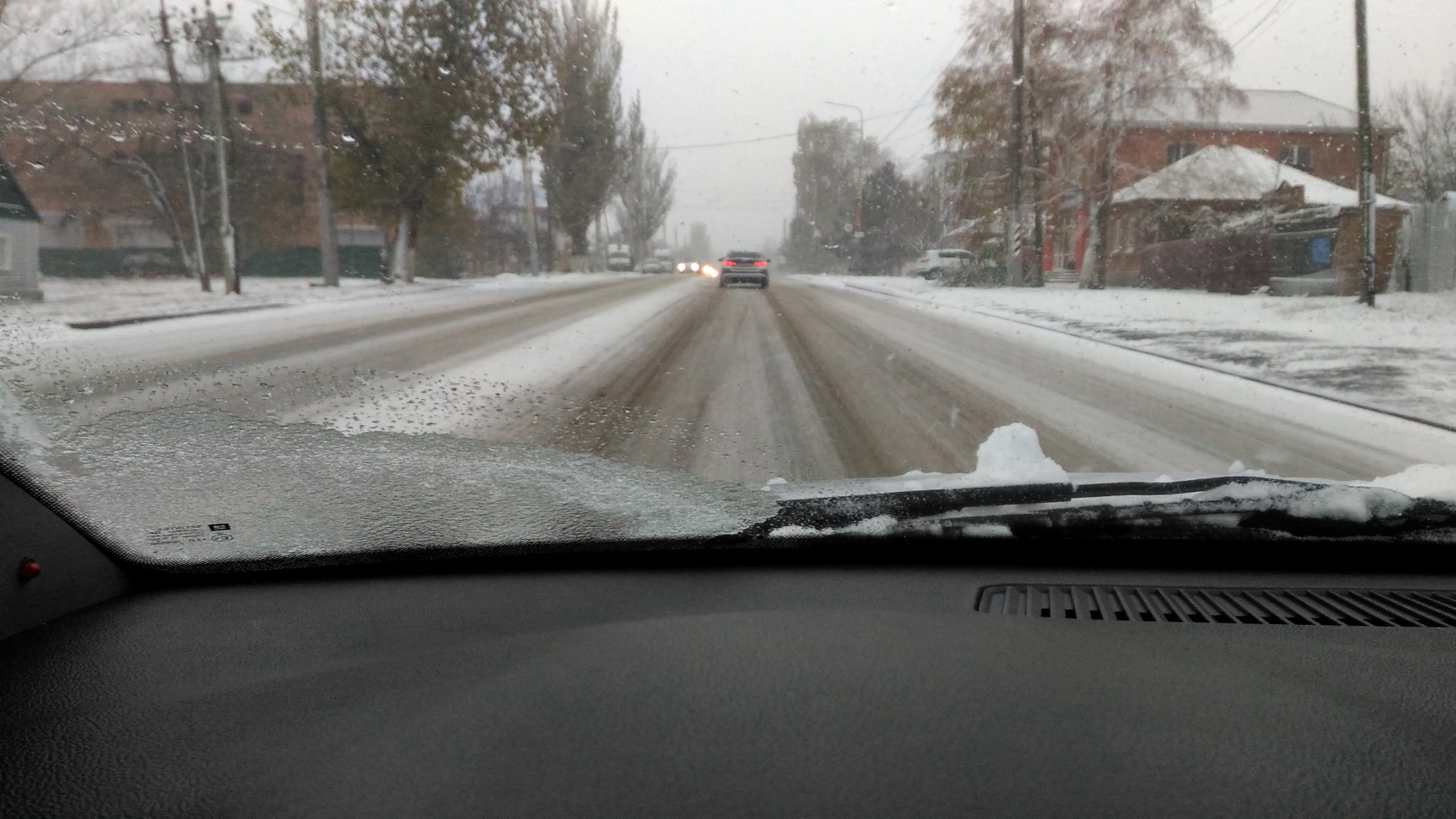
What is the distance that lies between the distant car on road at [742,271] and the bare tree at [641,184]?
339 cm

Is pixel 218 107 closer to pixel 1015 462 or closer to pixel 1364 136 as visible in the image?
pixel 1015 462

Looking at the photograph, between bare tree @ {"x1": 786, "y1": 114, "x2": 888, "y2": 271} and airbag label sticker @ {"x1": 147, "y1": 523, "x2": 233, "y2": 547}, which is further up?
bare tree @ {"x1": 786, "y1": 114, "x2": 888, "y2": 271}

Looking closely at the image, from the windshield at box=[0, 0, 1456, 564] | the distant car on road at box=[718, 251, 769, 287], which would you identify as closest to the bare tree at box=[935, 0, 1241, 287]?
the windshield at box=[0, 0, 1456, 564]

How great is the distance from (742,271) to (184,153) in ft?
31.7

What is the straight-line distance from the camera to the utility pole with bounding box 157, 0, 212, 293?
4551mm

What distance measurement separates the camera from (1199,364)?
11.0 m

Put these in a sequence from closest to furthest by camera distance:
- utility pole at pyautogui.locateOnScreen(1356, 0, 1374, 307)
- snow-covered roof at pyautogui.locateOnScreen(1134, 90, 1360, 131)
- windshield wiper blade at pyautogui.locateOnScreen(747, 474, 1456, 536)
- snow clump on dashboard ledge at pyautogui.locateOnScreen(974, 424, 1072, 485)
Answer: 1. windshield wiper blade at pyautogui.locateOnScreen(747, 474, 1456, 536)
2. snow clump on dashboard ledge at pyautogui.locateOnScreen(974, 424, 1072, 485)
3. utility pole at pyautogui.locateOnScreen(1356, 0, 1374, 307)
4. snow-covered roof at pyautogui.locateOnScreen(1134, 90, 1360, 131)

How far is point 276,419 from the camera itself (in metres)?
4.84

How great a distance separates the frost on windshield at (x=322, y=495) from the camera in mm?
3830

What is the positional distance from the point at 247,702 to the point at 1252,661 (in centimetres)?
271

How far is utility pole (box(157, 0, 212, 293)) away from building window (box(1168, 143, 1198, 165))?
8.74m

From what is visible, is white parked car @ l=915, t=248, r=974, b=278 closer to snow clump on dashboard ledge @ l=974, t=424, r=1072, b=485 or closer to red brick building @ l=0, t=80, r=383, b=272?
snow clump on dashboard ledge @ l=974, t=424, r=1072, b=485

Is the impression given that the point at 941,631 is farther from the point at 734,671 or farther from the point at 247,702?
the point at 247,702

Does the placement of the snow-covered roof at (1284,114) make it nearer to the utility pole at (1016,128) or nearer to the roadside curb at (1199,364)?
the utility pole at (1016,128)
